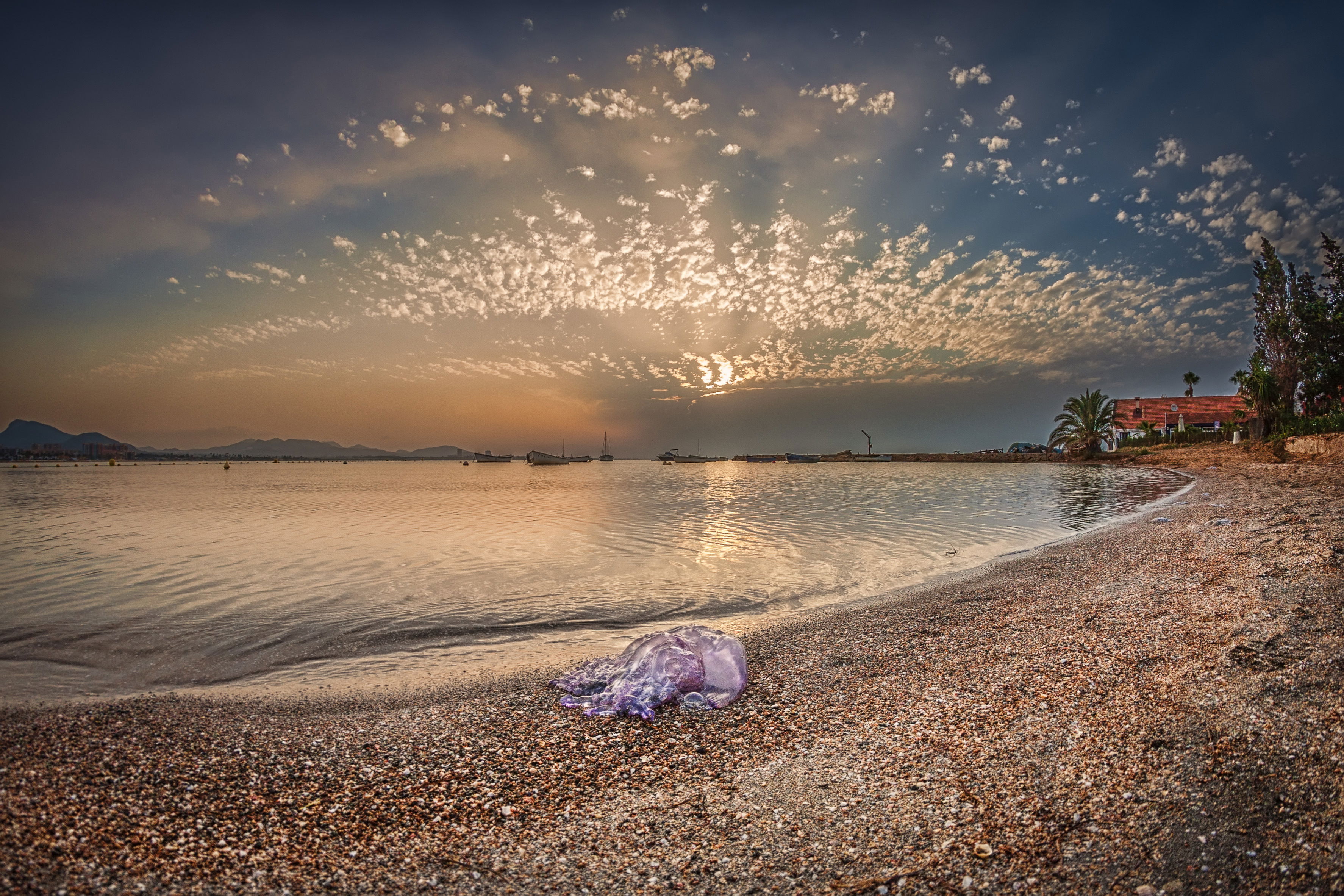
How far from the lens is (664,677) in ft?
20.1

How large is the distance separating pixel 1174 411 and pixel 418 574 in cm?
11834

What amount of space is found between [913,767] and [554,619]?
24.9 ft

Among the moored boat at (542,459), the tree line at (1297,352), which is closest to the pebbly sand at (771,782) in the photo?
the tree line at (1297,352)

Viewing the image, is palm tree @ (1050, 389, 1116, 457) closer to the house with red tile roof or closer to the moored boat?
the house with red tile roof

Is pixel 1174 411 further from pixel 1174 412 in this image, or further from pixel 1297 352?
pixel 1297 352

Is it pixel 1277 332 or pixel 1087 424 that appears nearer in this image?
pixel 1277 332

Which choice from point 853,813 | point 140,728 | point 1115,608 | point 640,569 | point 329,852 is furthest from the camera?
point 640,569

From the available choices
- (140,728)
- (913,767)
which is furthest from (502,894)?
(140,728)

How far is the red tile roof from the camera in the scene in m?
85.8

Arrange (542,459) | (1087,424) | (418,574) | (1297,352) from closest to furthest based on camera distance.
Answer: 1. (418,574)
2. (1297,352)
3. (1087,424)
4. (542,459)

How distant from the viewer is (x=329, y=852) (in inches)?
143

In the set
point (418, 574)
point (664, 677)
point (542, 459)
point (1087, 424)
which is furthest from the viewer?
point (542, 459)

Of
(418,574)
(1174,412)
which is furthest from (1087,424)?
(418,574)

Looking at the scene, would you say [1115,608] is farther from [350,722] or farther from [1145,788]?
[350,722]
